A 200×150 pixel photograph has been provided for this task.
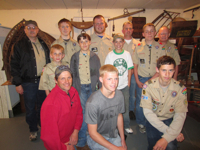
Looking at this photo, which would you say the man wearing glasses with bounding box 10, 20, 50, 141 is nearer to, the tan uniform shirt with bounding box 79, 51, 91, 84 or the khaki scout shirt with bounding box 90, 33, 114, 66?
the tan uniform shirt with bounding box 79, 51, 91, 84

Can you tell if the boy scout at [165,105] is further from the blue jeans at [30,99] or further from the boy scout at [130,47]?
the blue jeans at [30,99]

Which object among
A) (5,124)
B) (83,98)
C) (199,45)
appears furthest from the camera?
(199,45)

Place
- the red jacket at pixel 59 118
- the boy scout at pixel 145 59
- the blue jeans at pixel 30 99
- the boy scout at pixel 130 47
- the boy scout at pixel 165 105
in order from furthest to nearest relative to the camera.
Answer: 1. the boy scout at pixel 130 47
2. the boy scout at pixel 145 59
3. the blue jeans at pixel 30 99
4. the boy scout at pixel 165 105
5. the red jacket at pixel 59 118

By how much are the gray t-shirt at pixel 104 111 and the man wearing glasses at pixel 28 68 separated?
133 cm

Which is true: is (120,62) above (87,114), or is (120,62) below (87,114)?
above

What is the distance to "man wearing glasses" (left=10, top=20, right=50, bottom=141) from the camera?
192cm

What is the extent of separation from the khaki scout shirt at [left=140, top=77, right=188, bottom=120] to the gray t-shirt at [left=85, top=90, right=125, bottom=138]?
0.45m

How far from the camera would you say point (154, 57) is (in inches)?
85.7

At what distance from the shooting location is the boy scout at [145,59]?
2.16m

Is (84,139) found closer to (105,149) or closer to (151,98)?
(105,149)

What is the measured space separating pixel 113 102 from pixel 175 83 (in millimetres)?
929

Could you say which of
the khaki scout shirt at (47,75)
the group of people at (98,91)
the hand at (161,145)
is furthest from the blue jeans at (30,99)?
the hand at (161,145)

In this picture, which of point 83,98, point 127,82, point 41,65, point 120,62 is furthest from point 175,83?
point 41,65

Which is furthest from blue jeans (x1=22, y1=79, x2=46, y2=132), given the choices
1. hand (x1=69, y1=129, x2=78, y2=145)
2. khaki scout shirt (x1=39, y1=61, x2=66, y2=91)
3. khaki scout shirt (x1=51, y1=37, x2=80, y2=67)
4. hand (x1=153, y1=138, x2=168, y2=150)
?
hand (x1=153, y1=138, x2=168, y2=150)
